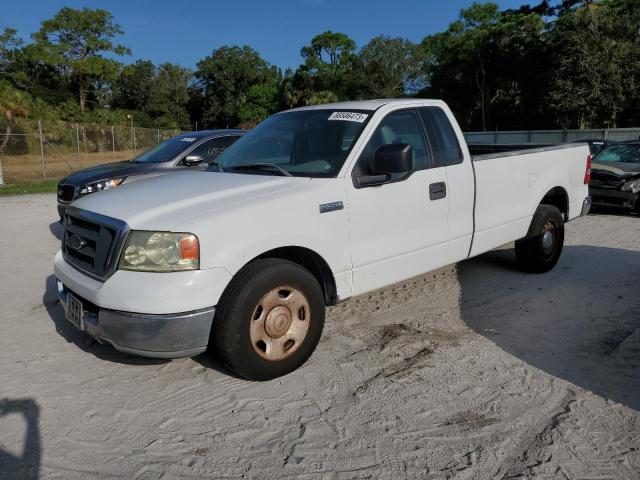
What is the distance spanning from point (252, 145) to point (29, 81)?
62249 millimetres

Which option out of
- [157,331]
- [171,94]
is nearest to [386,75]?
[171,94]

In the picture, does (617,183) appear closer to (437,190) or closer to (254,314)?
(437,190)

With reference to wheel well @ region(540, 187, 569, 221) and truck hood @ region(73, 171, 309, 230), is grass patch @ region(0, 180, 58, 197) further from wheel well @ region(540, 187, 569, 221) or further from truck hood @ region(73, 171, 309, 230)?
wheel well @ region(540, 187, 569, 221)

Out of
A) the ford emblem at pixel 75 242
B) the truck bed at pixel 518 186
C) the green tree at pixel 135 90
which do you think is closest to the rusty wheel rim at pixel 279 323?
the ford emblem at pixel 75 242

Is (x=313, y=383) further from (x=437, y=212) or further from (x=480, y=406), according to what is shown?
(x=437, y=212)

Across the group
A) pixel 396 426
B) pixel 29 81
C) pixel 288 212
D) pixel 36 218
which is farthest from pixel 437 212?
pixel 29 81

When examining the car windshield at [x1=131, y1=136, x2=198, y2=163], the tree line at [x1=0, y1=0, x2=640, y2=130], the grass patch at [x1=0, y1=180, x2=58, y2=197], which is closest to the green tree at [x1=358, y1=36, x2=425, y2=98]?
the tree line at [x1=0, y1=0, x2=640, y2=130]

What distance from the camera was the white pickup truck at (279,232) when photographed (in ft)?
10.3

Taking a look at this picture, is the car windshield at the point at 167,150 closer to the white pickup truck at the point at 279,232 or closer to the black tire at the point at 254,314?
the white pickup truck at the point at 279,232

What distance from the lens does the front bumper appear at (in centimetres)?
308

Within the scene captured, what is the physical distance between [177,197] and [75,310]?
999mm

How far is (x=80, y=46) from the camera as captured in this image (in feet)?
195

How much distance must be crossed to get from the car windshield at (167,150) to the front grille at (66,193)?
1258 millimetres

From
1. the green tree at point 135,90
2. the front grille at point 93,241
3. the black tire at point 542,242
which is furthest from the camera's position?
the green tree at point 135,90
